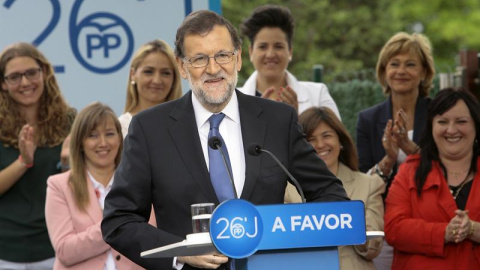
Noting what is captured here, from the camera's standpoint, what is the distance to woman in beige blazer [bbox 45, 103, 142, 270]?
6035 millimetres

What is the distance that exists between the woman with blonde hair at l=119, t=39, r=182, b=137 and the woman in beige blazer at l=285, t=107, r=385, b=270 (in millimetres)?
1013

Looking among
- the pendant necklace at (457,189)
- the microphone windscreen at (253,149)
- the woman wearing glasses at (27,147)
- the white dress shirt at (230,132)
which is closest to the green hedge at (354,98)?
the pendant necklace at (457,189)

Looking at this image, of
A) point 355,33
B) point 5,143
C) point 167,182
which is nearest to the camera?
point 167,182

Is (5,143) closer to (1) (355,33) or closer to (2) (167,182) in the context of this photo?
(2) (167,182)

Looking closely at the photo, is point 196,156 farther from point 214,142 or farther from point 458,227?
point 458,227

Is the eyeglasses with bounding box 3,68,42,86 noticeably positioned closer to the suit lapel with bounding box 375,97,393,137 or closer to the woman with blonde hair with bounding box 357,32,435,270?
the woman with blonde hair with bounding box 357,32,435,270

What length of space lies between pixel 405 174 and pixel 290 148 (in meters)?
2.37

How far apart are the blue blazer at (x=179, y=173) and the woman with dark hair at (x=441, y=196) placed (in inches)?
79.7

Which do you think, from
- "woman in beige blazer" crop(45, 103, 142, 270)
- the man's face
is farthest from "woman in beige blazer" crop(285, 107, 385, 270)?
the man's face

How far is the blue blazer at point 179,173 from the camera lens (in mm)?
4160

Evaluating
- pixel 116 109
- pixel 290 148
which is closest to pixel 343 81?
pixel 116 109

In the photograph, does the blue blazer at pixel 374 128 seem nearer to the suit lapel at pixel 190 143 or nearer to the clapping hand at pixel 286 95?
the clapping hand at pixel 286 95

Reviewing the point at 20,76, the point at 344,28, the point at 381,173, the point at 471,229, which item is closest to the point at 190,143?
the point at 471,229

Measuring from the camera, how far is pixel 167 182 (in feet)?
13.8
